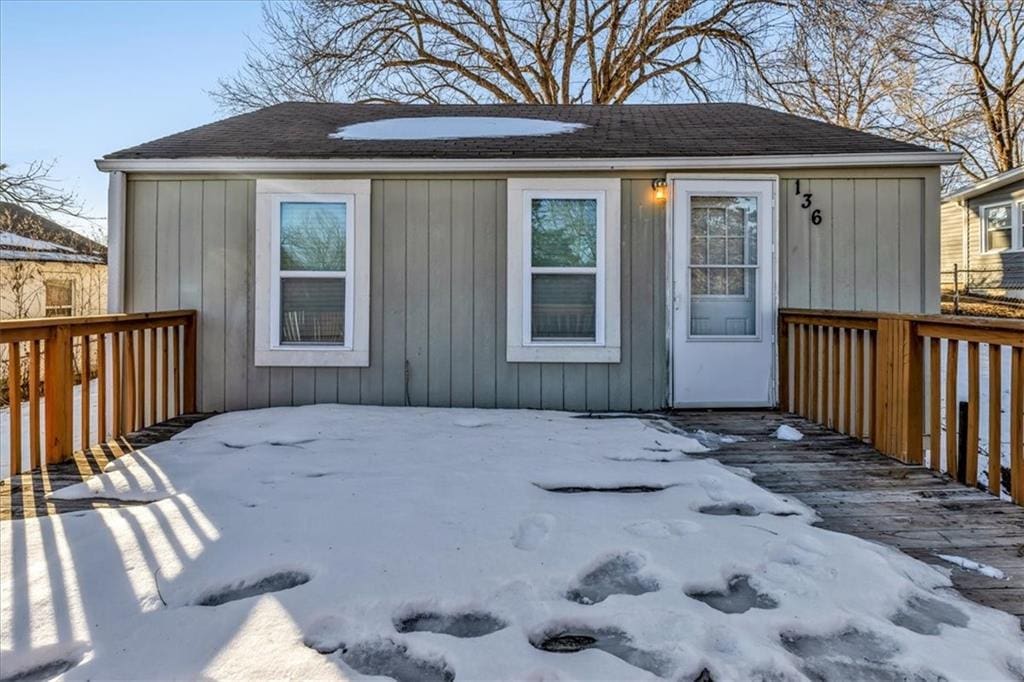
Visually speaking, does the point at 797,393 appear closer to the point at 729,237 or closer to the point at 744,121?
the point at 729,237

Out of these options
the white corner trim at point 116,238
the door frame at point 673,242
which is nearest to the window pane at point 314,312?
the white corner trim at point 116,238

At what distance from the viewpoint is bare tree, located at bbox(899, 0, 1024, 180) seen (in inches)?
620

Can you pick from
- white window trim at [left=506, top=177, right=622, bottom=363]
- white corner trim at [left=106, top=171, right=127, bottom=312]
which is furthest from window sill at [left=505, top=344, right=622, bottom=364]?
white corner trim at [left=106, top=171, right=127, bottom=312]

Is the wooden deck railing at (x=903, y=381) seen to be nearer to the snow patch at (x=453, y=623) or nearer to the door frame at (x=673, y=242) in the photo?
the door frame at (x=673, y=242)

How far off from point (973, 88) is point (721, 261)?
58.5 feet

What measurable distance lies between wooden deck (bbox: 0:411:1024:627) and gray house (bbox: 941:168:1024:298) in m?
13.0

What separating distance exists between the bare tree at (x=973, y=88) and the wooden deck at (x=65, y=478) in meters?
19.4

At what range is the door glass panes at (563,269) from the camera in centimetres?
483

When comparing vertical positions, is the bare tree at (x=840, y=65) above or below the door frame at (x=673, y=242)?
above

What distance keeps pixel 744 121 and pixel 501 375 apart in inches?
148

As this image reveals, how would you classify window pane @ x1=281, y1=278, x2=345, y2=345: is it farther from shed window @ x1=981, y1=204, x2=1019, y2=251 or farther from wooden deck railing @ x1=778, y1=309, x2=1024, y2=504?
shed window @ x1=981, y1=204, x2=1019, y2=251

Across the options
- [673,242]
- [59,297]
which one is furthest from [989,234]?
[59,297]

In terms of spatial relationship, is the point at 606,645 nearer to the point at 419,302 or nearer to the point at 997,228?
the point at 419,302

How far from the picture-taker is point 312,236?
4863 mm
